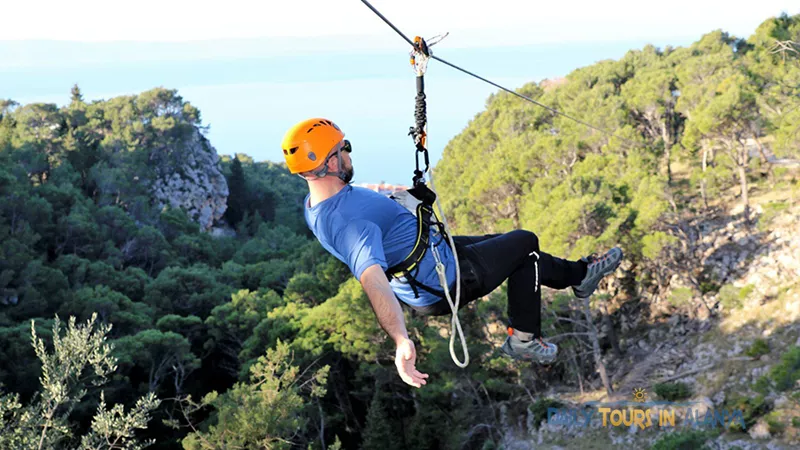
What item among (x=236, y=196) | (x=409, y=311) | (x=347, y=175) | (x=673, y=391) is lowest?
(x=236, y=196)

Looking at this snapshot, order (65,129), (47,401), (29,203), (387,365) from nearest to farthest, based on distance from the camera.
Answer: (47,401)
(387,365)
(29,203)
(65,129)

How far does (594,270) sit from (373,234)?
2076mm

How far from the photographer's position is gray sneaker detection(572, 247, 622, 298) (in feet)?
16.5

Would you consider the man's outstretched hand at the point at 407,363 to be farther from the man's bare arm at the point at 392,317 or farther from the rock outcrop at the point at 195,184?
the rock outcrop at the point at 195,184

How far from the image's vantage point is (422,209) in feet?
13.1

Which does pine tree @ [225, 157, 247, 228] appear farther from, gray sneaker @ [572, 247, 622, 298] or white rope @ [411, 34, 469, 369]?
white rope @ [411, 34, 469, 369]

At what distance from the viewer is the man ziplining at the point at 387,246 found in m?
3.37

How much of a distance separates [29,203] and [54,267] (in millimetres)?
3512

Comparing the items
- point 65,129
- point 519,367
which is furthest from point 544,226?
point 65,129

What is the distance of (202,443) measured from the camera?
1633cm

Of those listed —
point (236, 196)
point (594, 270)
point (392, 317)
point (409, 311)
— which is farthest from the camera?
point (236, 196)

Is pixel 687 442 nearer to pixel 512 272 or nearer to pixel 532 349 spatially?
pixel 532 349

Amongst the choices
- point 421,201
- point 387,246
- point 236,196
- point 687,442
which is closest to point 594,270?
point 421,201

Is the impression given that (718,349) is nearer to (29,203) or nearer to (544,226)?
(544,226)
